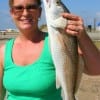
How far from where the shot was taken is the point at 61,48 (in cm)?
427

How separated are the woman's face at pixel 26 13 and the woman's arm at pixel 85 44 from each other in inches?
23.6

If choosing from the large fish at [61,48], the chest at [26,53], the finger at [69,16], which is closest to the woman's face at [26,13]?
the chest at [26,53]

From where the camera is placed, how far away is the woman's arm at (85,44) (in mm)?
4115

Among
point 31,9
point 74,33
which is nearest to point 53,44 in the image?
point 74,33

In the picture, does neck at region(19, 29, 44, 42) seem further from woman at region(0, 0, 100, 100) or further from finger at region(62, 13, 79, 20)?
finger at region(62, 13, 79, 20)

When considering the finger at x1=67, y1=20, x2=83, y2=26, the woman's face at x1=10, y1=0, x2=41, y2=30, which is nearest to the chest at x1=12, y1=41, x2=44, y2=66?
the woman's face at x1=10, y1=0, x2=41, y2=30

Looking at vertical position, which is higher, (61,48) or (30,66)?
(61,48)

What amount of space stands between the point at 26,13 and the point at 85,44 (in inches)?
29.1

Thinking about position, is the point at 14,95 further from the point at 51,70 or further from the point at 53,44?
the point at 53,44

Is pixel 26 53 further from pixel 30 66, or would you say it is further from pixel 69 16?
pixel 69 16

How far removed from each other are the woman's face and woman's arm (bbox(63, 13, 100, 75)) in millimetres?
599

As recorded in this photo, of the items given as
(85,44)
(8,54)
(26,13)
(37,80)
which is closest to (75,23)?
(85,44)

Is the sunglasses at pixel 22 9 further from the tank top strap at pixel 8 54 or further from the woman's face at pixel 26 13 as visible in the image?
the tank top strap at pixel 8 54

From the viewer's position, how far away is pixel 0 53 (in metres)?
4.88
